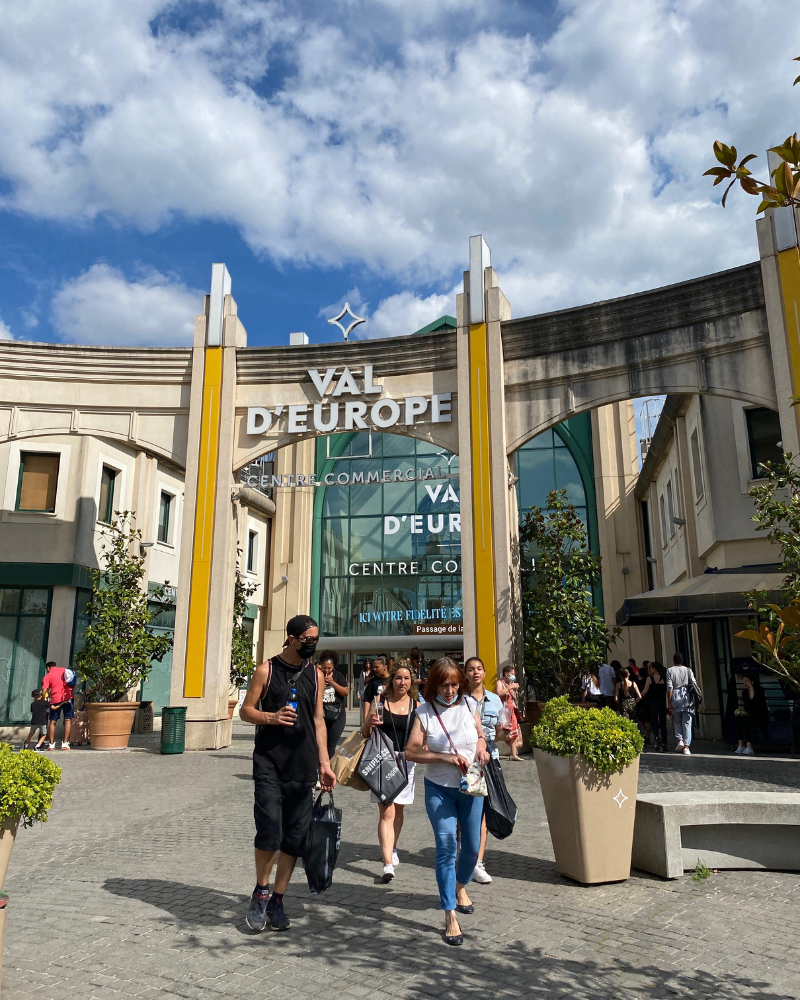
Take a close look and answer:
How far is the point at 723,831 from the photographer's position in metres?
6.13

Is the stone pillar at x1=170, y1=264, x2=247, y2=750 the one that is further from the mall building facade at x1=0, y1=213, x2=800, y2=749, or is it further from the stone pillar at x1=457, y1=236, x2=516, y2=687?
the stone pillar at x1=457, y1=236, x2=516, y2=687

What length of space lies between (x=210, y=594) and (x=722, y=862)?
10991 millimetres

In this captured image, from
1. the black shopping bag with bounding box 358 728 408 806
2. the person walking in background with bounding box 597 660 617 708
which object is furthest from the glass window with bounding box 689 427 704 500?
the black shopping bag with bounding box 358 728 408 806

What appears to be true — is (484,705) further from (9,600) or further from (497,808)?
(9,600)


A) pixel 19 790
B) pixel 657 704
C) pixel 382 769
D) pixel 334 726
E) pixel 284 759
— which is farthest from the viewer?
pixel 657 704

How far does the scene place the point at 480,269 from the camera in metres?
15.1

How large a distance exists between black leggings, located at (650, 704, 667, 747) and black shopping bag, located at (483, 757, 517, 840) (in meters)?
10.9

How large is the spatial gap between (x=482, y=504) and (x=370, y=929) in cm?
987

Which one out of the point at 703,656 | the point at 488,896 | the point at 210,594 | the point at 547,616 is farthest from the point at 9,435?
the point at 703,656

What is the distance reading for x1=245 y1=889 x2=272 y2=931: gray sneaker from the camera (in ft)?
15.6

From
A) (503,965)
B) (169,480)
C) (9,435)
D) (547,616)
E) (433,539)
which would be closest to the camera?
(503,965)

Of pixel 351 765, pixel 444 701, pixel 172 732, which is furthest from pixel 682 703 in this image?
pixel 444 701

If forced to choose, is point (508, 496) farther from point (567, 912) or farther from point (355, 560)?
point (355, 560)

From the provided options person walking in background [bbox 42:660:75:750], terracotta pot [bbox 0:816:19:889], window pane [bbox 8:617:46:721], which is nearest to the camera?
terracotta pot [bbox 0:816:19:889]
